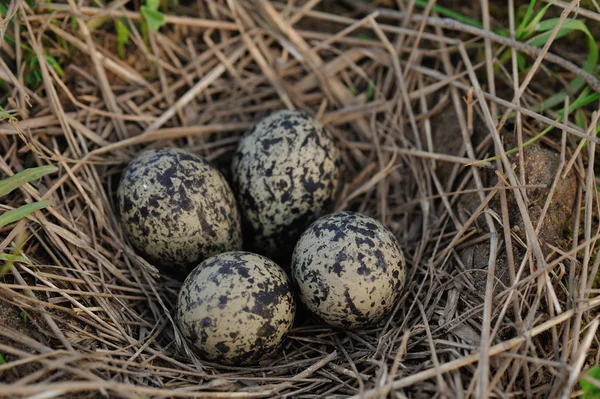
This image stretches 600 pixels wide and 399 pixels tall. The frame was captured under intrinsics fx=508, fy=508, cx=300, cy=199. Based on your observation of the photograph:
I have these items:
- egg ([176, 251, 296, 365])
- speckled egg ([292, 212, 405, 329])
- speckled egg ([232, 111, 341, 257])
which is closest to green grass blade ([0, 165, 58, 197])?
egg ([176, 251, 296, 365])

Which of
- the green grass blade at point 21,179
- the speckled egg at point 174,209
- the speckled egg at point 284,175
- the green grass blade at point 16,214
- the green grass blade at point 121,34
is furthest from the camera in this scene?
the green grass blade at point 121,34

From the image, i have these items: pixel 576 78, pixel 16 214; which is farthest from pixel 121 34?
pixel 576 78

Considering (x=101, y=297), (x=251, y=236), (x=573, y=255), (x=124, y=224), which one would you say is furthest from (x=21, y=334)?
(x=573, y=255)

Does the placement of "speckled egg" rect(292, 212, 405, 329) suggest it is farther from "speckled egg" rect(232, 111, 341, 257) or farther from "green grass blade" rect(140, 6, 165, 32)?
"green grass blade" rect(140, 6, 165, 32)

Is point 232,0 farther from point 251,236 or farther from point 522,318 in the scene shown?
point 522,318

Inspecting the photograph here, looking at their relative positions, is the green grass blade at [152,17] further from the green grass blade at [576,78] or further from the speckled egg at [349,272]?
the green grass blade at [576,78]

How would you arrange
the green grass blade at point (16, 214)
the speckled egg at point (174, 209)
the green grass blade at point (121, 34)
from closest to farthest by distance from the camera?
1. the green grass blade at point (16, 214)
2. the speckled egg at point (174, 209)
3. the green grass blade at point (121, 34)

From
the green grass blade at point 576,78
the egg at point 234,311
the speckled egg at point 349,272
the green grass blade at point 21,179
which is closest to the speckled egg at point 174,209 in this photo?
the egg at point 234,311

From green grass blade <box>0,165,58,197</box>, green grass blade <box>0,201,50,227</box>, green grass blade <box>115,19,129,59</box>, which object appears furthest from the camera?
green grass blade <box>115,19,129,59</box>

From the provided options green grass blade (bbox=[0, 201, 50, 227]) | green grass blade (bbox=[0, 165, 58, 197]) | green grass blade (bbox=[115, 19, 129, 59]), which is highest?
green grass blade (bbox=[115, 19, 129, 59])
